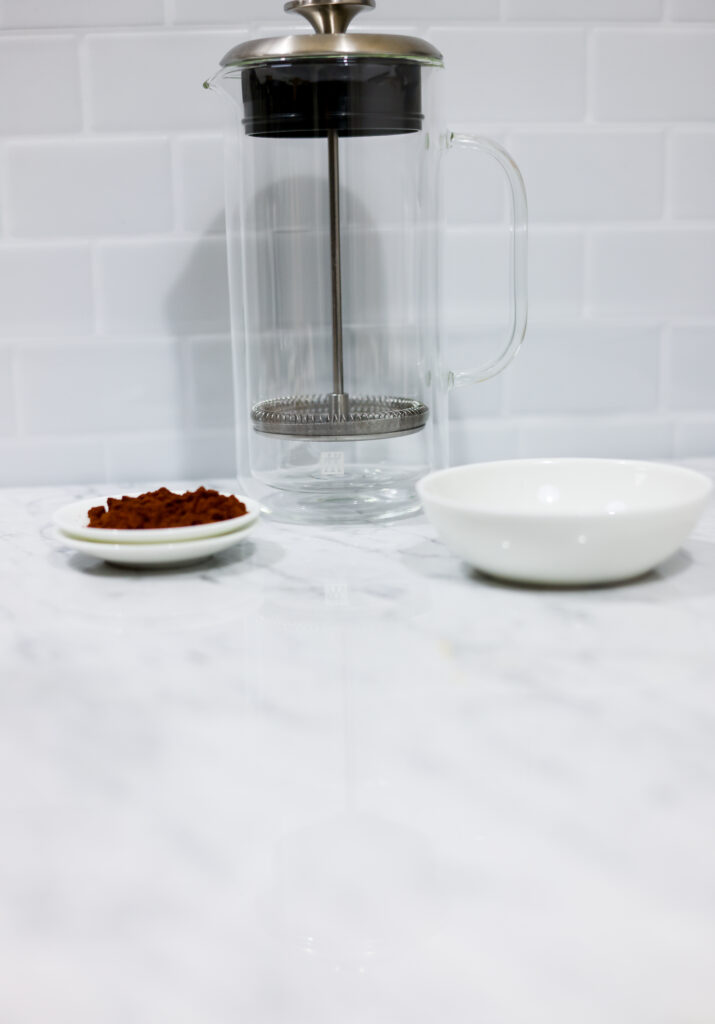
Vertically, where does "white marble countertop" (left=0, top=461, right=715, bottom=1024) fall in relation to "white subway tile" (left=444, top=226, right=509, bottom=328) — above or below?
below

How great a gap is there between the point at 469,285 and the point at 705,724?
622mm

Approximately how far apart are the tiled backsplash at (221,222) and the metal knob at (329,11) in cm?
16

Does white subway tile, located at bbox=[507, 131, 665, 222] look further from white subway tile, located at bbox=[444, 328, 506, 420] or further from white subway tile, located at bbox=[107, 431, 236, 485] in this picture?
white subway tile, located at bbox=[107, 431, 236, 485]

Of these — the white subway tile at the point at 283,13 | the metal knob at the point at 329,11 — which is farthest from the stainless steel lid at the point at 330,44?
the white subway tile at the point at 283,13

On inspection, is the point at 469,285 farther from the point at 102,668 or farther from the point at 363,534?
the point at 102,668

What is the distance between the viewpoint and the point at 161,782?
44cm

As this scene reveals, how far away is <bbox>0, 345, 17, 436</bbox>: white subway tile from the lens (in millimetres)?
1003

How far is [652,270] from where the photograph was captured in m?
1.05

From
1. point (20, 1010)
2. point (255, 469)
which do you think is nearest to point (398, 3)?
point (255, 469)

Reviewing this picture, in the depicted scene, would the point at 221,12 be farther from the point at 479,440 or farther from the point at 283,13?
the point at 479,440

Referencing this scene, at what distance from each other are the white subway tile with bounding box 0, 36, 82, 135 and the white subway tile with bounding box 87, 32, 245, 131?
16 mm

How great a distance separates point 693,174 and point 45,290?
0.58 m

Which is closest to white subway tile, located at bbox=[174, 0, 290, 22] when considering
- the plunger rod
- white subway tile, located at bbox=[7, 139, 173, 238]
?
white subway tile, located at bbox=[7, 139, 173, 238]

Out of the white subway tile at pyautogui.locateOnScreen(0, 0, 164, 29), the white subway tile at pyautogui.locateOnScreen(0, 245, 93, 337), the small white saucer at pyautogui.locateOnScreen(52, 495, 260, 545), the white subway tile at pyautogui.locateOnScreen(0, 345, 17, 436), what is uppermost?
the white subway tile at pyautogui.locateOnScreen(0, 0, 164, 29)
